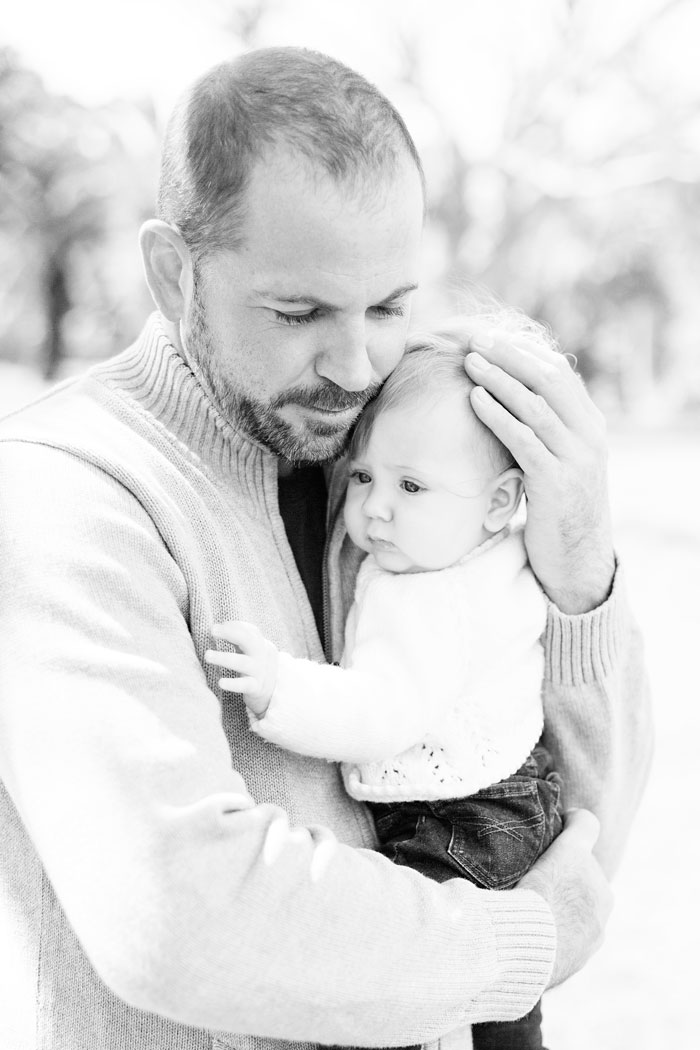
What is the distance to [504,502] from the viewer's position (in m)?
1.58

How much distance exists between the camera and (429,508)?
1.49 m

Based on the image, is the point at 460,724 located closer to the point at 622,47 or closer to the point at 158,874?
the point at 158,874

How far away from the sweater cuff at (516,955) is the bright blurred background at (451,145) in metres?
6.56

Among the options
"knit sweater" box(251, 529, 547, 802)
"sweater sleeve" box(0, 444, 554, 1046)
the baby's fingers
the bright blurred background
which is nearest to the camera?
"sweater sleeve" box(0, 444, 554, 1046)

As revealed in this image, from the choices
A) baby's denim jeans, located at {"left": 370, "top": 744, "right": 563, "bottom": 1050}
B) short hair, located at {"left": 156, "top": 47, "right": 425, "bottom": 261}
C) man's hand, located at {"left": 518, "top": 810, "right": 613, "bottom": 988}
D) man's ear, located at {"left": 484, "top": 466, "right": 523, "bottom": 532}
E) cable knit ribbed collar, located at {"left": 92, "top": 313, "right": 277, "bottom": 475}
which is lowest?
man's hand, located at {"left": 518, "top": 810, "right": 613, "bottom": 988}

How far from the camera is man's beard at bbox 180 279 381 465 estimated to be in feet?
4.78

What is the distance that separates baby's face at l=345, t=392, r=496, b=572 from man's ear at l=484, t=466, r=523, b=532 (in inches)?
1.7

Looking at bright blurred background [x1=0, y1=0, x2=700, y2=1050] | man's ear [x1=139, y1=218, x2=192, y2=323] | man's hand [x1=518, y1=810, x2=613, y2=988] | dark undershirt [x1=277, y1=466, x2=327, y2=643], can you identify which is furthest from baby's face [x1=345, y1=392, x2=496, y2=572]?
bright blurred background [x1=0, y1=0, x2=700, y2=1050]

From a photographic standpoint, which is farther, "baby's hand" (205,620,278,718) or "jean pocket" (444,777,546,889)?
"jean pocket" (444,777,546,889)

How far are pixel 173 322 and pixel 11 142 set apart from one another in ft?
29.7

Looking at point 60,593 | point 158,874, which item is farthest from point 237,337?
point 158,874

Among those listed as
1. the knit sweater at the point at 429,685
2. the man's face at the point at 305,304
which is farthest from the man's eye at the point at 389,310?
the knit sweater at the point at 429,685

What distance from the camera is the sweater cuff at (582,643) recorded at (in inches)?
62.7

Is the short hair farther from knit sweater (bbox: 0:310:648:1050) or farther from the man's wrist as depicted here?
the man's wrist
